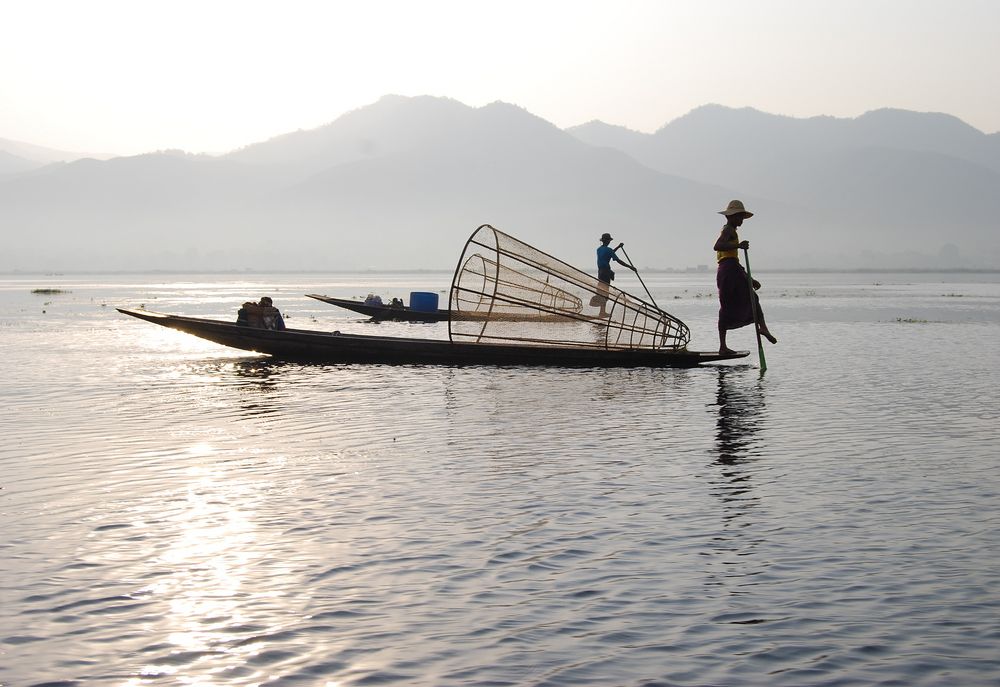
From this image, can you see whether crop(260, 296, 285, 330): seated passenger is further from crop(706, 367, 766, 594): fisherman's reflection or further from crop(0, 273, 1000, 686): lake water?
crop(706, 367, 766, 594): fisherman's reflection

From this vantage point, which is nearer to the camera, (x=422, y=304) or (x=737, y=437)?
(x=737, y=437)

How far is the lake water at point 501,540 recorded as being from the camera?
18.8 feet

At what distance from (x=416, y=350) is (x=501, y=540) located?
13.8 meters

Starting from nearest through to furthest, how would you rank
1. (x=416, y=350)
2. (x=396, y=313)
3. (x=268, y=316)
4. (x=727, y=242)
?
(x=727, y=242), (x=416, y=350), (x=268, y=316), (x=396, y=313)

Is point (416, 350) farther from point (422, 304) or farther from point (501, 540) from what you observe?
point (422, 304)

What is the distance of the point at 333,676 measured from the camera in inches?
214

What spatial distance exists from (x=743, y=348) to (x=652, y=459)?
18.7 meters

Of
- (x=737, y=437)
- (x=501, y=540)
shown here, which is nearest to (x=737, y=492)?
(x=501, y=540)

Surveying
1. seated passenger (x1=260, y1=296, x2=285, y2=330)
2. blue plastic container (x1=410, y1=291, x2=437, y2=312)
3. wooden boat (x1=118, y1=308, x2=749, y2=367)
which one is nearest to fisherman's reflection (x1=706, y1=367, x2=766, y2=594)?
wooden boat (x1=118, y1=308, x2=749, y2=367)

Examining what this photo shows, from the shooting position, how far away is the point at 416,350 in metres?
21.7

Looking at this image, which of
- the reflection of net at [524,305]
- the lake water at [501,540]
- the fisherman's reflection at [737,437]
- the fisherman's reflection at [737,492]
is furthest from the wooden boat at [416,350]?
the lake water at [501,540]

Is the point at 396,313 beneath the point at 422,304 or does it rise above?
beneath

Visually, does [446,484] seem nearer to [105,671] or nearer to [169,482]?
[169,482]

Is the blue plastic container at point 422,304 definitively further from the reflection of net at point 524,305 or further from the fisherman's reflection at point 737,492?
the fisherman's reflection at point 737,492
